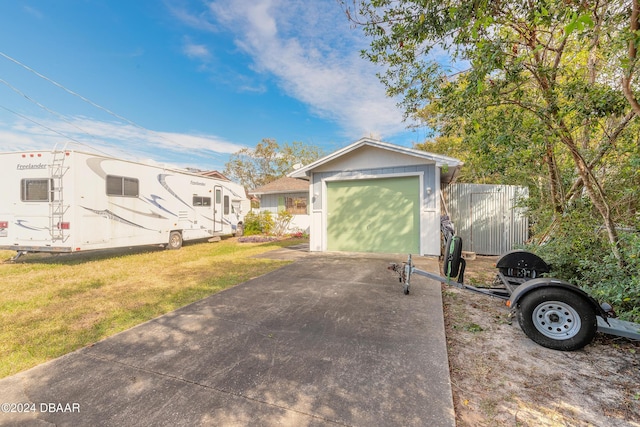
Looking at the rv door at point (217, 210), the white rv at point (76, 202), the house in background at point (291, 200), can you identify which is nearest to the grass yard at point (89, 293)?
the white rv at point (76, 202)

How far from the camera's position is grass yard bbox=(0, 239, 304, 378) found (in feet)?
10.4

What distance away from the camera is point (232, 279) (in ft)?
19.6

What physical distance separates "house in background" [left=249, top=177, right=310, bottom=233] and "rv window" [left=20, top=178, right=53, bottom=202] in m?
10.4

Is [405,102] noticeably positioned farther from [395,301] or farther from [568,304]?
[568,304]

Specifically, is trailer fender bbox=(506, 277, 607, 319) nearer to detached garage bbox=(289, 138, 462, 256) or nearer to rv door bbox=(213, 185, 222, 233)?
detached garage bbox=(289, 138, 462, 256)

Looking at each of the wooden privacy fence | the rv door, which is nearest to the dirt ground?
the wooden privacy fence

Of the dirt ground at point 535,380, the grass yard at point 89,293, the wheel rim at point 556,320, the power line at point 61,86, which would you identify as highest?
the power line at point 61,86

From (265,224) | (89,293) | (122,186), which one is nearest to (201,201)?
(122,186)

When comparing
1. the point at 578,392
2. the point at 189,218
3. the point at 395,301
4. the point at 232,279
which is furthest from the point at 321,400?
the point at 189,218

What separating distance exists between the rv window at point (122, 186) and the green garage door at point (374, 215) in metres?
6.45

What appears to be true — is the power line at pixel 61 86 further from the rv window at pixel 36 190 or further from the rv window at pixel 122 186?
the rv window at pixel 122 186

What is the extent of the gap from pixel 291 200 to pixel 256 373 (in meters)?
14.9

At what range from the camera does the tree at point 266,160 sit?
3341cm

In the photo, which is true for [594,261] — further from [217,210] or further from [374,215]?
[217,210]
